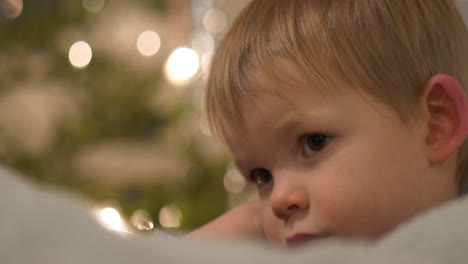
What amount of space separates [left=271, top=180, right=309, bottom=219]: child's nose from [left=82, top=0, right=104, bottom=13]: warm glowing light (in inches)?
48.2

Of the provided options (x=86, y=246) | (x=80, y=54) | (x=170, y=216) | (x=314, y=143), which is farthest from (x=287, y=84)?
(x=80, y=54)

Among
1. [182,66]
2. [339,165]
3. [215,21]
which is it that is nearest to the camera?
[339,165]

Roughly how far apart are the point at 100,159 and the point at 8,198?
4.73 ft

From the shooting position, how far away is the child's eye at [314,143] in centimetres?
69

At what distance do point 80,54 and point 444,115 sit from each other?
1.20 m

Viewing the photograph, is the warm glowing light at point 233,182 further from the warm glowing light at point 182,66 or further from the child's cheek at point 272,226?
the child's cheek at point 272,226

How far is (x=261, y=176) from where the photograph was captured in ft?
2.58

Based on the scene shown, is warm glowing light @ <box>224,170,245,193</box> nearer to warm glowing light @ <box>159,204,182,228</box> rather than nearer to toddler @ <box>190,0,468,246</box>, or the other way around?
warm glowing light @ <box>159,204,182,228</box>

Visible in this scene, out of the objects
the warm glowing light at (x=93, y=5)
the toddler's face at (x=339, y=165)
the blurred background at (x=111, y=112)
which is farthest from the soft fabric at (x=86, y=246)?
the warm glowing light at (x=93, y=5)

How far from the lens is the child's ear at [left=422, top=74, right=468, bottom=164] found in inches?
27.1

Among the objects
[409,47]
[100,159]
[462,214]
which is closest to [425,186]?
[409,47]

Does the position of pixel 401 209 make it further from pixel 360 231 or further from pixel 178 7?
pixel 178 7

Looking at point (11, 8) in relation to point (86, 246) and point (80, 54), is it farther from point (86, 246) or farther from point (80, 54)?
point (86, 246)

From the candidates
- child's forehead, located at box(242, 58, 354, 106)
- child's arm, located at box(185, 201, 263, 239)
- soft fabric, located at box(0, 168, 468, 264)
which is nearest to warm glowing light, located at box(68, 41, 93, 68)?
child's arm, located at box(185, 201, 263, 239)
